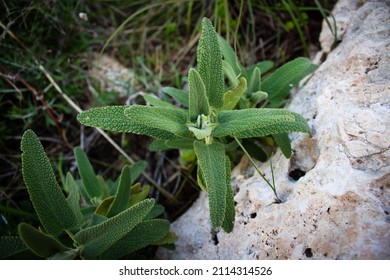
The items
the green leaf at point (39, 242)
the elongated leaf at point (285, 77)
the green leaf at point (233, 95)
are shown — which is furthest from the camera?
the elongated leaf at point (285, 77)

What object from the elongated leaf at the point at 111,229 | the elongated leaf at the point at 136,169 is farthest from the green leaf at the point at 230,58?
the elongated leaf at the point at 111,229

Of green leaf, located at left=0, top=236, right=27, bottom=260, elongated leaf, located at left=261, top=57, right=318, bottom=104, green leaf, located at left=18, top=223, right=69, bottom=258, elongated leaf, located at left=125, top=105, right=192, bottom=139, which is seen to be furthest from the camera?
elongated leaf, located at left=261, top=57, right=318, bottom=104

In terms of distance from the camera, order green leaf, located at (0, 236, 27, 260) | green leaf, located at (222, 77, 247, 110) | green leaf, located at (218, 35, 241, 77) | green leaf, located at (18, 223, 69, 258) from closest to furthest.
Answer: green leaf, located at (18, 223, 69, 258)
green leaf, located at (0, 236, 27, 260)
green leaf, located at (222, 77, 247, 110)
green leaf, located at (218, 35, 241, 77)

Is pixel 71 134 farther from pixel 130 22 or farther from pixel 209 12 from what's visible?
pixel 209 12

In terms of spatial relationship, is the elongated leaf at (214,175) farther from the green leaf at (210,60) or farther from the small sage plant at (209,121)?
the green leaf at (210,60)

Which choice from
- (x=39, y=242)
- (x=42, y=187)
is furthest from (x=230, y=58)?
(x=39, y=242)

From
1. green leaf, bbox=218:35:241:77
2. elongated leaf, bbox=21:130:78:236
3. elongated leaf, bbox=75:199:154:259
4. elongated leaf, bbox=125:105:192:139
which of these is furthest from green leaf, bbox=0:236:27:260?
green leaf, bbox=218:35:241:77

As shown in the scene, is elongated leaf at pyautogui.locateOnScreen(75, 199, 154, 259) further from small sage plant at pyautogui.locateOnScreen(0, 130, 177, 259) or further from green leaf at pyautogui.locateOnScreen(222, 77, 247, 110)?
green leaf at pyautogui.locateOnScreen(222, 77, 247, 110)

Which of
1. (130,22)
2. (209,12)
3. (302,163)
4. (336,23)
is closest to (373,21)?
(336,23)
